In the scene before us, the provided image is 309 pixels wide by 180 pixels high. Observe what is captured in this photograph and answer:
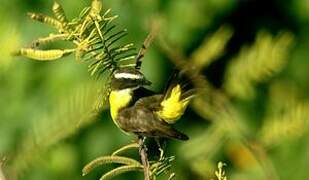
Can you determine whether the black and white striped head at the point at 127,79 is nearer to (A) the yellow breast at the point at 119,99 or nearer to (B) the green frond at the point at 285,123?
(A) the yellow breast at the point at 119,99

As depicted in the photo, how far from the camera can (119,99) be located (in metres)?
0.90

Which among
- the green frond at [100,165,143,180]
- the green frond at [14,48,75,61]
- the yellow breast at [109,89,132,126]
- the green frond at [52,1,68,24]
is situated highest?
the green frond at [52,1,68,24]

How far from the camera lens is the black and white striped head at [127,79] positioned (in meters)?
0.84

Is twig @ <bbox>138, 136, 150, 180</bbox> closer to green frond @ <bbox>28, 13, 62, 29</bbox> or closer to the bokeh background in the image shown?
green frond @ <bbox>28, 13, 62, 29</bbox>

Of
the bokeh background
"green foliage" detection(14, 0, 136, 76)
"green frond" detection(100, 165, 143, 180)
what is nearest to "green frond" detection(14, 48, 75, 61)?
"green foliage" detection(14, 0, 136, 76)

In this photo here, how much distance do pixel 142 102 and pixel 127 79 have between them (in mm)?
52

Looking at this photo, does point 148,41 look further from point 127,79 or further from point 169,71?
point 169,71

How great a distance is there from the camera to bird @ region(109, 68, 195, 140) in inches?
34.6

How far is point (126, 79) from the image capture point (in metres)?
0.87

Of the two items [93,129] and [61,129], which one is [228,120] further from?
[93,129]

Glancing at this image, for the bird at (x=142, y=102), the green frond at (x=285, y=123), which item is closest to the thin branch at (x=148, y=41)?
the bird at (x=142, y=102)

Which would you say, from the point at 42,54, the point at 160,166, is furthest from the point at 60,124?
the point at 160,166

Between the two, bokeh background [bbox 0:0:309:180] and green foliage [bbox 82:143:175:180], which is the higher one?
bokeh background [bbox 0:0:309:180]

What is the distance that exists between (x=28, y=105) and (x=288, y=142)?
3.42ft
